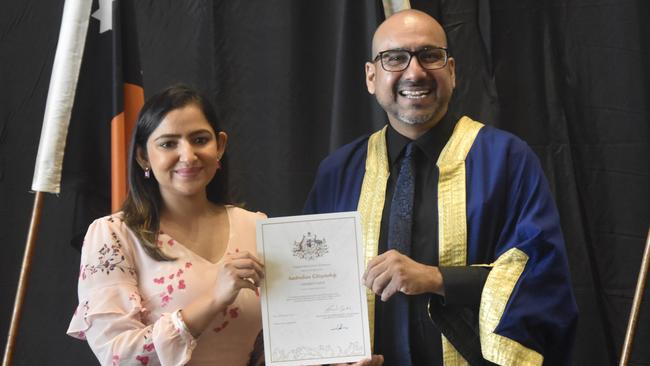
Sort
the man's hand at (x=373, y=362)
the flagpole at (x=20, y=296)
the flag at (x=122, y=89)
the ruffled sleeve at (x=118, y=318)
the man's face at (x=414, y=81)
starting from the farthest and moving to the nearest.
Answer: 1. the flag at (x=122, y=89)
2. the flagpole at (x=20, y=296)
3. the man's face at (x=414, y=81)
4. the man's hand at (x=373, y=362)
5. the ruffled sleeve at (x=118, y=318)

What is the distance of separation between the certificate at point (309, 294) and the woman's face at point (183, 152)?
0.69 feet

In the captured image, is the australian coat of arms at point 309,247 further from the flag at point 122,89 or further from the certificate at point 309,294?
the flag at point 122,89

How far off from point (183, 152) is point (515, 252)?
0.78 metres

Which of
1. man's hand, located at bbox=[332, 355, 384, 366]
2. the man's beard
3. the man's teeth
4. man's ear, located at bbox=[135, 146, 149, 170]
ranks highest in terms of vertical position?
the man's teeth

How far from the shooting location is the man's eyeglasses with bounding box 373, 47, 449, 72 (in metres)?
1.84

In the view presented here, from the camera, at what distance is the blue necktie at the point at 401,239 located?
5.65ft

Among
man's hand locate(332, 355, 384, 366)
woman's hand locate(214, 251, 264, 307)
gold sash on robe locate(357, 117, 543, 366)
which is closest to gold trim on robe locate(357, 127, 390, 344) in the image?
gold sash on robe locate(357, 117, 543, 366)

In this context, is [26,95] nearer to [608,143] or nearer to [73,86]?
[73,86]

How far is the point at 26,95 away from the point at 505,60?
1.74 m

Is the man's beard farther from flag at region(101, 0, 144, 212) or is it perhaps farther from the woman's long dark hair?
flag at region(101, 0, 144, 212)

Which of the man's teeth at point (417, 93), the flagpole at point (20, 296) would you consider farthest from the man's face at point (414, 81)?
the flagpole at point (20, 296)

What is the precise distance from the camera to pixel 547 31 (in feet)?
8.50

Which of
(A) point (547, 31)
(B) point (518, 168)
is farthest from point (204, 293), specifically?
(A) point (547, 31)

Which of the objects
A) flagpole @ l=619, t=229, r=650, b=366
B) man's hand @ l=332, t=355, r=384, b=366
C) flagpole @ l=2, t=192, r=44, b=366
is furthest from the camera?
flagpole @ l=2, t=192, r=44, b=366
